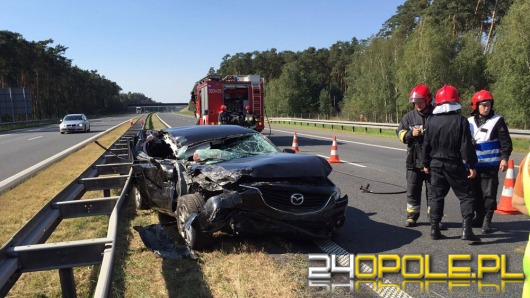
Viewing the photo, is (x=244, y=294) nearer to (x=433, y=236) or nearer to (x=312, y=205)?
(x=312, y=205)

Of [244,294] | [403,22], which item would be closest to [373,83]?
[403,22]

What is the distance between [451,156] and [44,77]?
81.4m

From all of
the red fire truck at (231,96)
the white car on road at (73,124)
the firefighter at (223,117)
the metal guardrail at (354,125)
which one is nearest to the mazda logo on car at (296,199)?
the firefighter at (223,117)

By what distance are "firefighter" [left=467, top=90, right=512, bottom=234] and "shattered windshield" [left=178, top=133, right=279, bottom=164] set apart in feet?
8.91

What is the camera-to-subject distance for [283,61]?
303ft

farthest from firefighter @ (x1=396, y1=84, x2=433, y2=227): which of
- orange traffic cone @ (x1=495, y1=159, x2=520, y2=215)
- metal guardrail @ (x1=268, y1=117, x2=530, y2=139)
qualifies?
metal guardrail @ (x1=268, y1=117, x2=530, y2=139)

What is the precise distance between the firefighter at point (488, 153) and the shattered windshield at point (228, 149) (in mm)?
2715

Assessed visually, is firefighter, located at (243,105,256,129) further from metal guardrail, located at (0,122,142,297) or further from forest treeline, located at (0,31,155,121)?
forest treeline, located at (0,31,155,121)

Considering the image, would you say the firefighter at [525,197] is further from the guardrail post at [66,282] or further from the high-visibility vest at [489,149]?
the high-visibility vest at [489,149]

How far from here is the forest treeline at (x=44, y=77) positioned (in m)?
53.5

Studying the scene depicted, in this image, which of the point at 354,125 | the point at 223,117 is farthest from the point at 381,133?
the point at 223,117

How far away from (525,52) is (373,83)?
23.1m

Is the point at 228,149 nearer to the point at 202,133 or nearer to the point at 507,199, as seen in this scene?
the point at 202,133

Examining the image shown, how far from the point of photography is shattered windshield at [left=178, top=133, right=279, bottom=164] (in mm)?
5320
